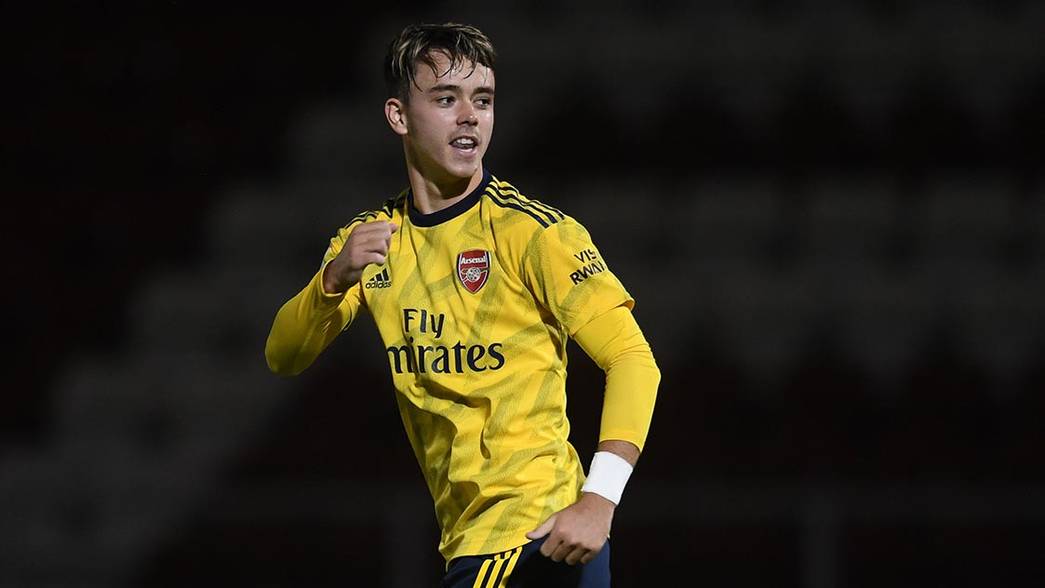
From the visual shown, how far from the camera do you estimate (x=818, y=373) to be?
669 centimetres

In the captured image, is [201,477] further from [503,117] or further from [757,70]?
[757,70]

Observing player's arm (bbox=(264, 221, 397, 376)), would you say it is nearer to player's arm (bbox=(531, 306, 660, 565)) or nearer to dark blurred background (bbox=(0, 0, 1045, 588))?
player's arm (bbox=(531, 306, 660, 565))

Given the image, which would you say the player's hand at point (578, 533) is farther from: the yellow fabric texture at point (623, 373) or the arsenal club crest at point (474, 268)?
the arsenal club crest at point (474, 268)

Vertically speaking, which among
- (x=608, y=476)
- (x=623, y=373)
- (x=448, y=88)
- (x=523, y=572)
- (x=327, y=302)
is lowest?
(x=523, y=572)

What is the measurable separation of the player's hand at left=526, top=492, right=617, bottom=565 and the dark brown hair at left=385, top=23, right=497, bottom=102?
97 centimetres

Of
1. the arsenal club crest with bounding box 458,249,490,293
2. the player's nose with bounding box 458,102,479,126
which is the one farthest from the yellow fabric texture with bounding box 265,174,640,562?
the player's nose with bounding box 458,102,479,126

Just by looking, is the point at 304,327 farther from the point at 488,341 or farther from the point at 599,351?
the point at 599,351

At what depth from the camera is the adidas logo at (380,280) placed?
2.84m

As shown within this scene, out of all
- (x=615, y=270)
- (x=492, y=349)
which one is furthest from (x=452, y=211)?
(x=615, y=270)

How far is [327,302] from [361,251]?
213 mm

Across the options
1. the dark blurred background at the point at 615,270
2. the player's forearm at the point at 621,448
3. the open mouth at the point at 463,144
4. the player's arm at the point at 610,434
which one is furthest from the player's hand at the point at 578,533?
the dark blurred background at the point at 615,270

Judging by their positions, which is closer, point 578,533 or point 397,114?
point 578,533

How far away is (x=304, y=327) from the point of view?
283 cm

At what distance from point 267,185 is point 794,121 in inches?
124
